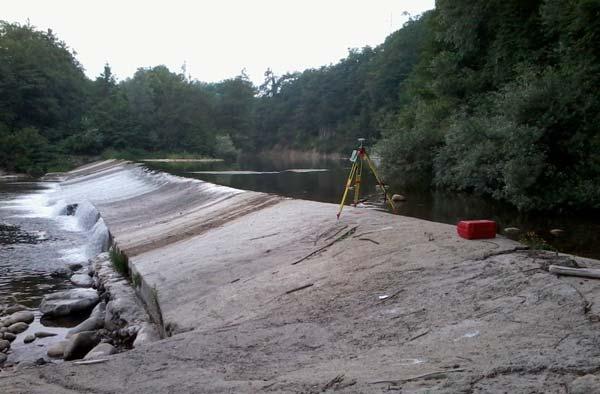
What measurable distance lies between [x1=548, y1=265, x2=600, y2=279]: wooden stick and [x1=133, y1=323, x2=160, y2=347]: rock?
5.52 meters

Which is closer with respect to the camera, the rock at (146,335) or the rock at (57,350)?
the rock at (146,335)

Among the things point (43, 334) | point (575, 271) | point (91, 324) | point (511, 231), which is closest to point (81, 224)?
point (43, 334)

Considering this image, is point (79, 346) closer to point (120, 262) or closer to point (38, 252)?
point (120, 262)

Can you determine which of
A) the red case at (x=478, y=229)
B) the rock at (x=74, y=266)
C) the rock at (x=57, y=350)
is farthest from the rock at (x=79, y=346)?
the rock at (x=74, y=266)

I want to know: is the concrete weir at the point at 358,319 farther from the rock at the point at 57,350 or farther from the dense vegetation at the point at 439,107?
the dense vegetation at the point at 439,107

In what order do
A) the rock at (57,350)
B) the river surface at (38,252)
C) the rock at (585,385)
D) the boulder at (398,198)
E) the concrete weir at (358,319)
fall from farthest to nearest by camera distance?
the boulder at (398,198) < the river surface at (38,252) < the rock at (57,350) < the concrete weir at (358,319) < the rock at (585,385)

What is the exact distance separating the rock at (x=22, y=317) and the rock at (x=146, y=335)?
8.99 ft

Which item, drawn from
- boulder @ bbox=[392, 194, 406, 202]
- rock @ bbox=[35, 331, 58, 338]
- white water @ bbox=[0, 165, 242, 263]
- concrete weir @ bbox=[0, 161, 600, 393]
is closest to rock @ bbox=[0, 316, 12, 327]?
rock @ bbox=[35, 331, 58, 338]

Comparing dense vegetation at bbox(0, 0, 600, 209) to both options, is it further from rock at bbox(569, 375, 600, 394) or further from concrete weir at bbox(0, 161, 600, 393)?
rock at bbox(569, 375, 600, 394)

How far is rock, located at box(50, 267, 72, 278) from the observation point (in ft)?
43.4

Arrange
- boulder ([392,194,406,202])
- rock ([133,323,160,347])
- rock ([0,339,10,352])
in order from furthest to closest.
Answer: boulder ([392,194,406,202]), rock ([0,339,10,352]), rock ([133,323,160,347])

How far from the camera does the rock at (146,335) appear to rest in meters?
7.76

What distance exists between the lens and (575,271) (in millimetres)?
5969

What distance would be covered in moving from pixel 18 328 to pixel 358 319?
648cm
